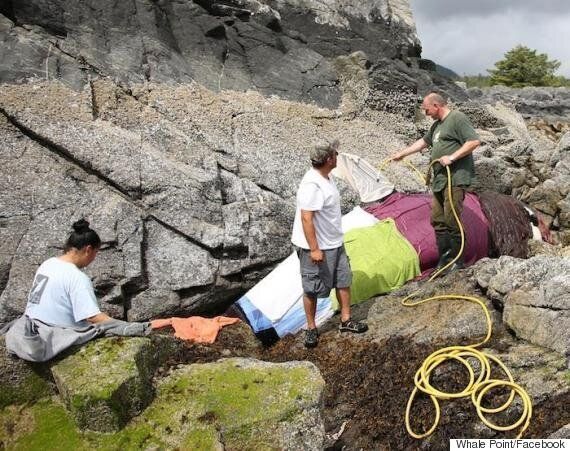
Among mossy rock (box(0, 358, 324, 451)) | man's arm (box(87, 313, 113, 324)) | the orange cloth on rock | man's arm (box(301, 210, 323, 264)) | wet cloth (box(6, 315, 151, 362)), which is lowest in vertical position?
the orange cloth on rock

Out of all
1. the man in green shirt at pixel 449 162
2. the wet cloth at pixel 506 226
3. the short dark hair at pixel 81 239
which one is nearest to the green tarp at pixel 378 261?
the man in green shirt at pixel 449 162

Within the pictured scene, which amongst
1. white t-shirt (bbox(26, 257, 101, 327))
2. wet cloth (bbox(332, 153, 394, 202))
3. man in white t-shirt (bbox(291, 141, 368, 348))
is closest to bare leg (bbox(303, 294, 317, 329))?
man in white t-shirt (bbox(291, 141, 368, 348))

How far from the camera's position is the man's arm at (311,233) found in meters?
5.58

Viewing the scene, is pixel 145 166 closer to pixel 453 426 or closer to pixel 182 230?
pixel 182 230

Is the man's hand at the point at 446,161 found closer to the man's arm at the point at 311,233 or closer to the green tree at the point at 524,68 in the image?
the man's arm at the point at 311,233

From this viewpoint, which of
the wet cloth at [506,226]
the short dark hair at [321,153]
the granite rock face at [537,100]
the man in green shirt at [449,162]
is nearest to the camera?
the short dark hair at [321,153]

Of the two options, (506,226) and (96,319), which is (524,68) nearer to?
(506,226)

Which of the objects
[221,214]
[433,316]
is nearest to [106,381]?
[433,316]

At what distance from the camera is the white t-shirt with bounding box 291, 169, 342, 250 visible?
5.58 meters

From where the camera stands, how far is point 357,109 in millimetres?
11562

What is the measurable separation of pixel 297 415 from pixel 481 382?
1.73 m

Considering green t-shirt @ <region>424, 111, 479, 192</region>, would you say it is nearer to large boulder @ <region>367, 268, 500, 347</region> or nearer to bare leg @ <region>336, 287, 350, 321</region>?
large boulder @ <region>367, 268, 500, 347</region>

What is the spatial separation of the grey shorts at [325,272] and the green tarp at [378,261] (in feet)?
2.31

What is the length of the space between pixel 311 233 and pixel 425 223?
8.87 ft
